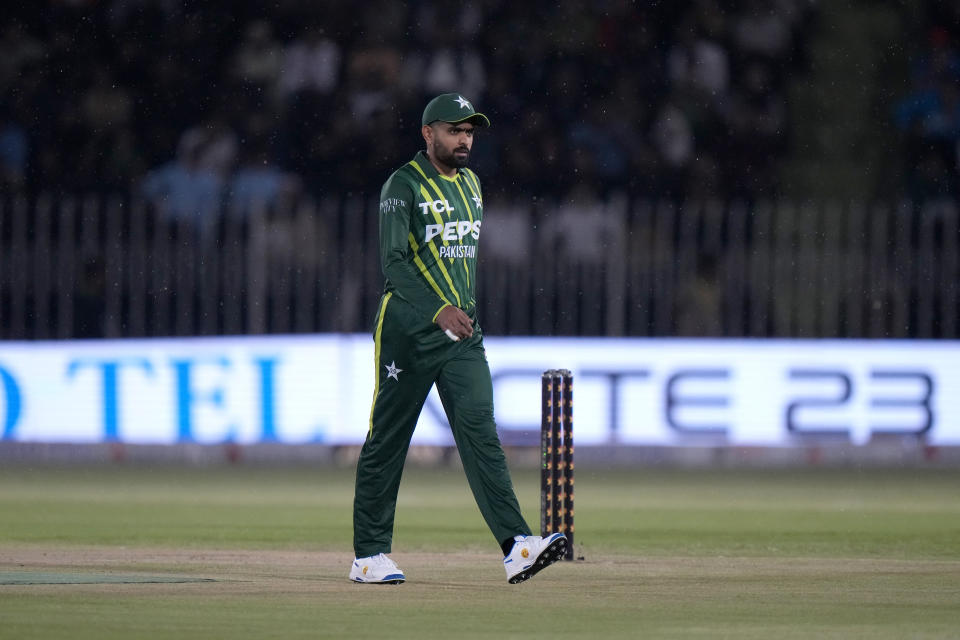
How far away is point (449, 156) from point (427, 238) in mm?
372

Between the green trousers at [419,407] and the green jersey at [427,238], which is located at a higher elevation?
the green jersey at [427,238]

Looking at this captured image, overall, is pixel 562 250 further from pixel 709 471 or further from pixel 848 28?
pixel 848 28

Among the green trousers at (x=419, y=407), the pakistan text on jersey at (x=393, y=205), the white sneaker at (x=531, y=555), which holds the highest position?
the pakistan text on jersey at (x=393, y=205)

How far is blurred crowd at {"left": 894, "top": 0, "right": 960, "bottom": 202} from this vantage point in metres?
18.8

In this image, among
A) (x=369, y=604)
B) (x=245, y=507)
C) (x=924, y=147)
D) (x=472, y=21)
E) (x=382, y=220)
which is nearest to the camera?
(x=369, y=604)

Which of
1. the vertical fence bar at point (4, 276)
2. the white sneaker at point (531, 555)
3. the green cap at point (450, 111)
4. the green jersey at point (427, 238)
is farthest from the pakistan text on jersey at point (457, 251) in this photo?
the vertical fence bar at point (4, 276)

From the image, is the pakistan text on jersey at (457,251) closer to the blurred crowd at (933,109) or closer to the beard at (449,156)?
the beard at (449,156)

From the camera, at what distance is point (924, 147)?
19.0 metres

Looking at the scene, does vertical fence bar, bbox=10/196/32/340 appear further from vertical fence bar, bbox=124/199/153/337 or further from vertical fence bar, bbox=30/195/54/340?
vertical fence bar, bbox=124/199/153/337

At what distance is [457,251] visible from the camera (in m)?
7.47

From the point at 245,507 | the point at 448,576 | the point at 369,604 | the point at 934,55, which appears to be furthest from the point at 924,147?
the point at 369,604

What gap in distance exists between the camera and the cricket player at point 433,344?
7340 millimetres

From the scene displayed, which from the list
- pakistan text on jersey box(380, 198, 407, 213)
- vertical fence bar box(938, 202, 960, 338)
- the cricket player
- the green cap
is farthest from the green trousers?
vertical fence bar box(938, 202, 960, 338)

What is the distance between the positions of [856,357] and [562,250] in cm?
313
